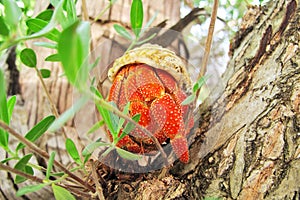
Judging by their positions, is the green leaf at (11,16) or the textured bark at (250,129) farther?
the textured bark at (250,129)

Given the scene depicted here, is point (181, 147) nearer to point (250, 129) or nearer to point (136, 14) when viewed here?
point (250, 129)

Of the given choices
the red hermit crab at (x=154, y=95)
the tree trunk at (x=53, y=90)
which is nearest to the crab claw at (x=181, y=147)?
the red hermit crab at (x=154, y=95)

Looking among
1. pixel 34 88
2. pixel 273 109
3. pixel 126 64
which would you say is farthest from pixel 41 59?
pixel 273 109

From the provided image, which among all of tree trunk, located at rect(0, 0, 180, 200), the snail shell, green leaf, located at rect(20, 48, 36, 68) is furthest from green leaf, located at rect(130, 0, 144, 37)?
tree trunk, located at rect(0, 0, 180, 200)

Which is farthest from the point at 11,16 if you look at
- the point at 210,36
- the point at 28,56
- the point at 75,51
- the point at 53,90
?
the point at 53,90

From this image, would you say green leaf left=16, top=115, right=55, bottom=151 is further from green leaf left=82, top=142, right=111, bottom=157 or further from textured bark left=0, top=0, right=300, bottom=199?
textured bark left=0, top=0, right=300, bottom=199

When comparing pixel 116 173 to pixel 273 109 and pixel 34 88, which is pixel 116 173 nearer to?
pixel 273 109

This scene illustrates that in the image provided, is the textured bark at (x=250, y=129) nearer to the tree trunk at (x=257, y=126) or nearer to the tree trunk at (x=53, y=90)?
the tree trunk at (x=257, y=126)
